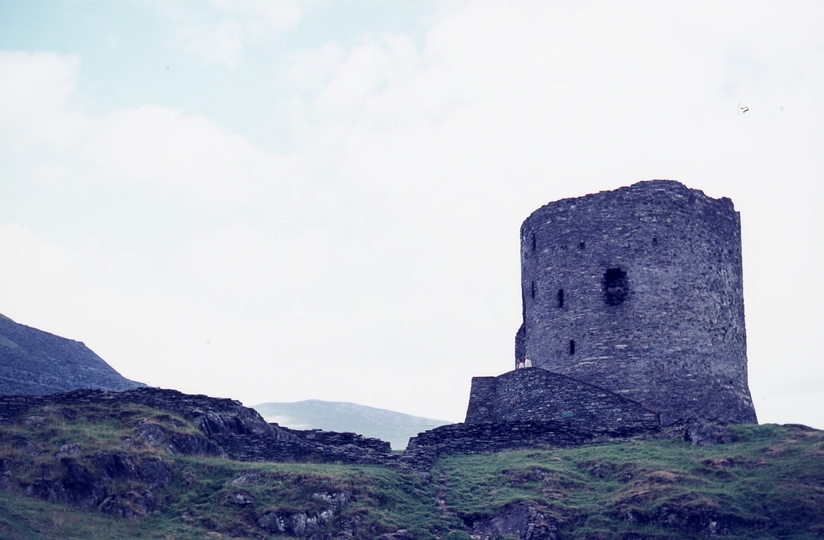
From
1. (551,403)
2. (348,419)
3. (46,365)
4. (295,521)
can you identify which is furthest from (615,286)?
(348,419)

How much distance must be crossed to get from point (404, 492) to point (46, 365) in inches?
1307

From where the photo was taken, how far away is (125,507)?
21078 millimetres

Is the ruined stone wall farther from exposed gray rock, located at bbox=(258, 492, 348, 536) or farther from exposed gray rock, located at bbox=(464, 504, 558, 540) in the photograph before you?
exposed gray rock, located at bbox=(258, 492, 348, 536)

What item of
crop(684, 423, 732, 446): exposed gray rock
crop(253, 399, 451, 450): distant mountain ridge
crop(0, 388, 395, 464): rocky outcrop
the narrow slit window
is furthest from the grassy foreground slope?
crop(253, 399, 451, 450): distant mountain ridge

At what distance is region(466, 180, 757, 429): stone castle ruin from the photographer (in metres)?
32.2

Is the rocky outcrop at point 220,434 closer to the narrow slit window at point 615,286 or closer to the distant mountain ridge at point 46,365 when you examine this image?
the narrow slit window at point 615,286

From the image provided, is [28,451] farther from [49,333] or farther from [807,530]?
[49,333]

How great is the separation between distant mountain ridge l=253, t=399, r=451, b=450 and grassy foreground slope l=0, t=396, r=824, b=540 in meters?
75.6

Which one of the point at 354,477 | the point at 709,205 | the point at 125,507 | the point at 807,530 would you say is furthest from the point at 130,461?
the point at 709,205

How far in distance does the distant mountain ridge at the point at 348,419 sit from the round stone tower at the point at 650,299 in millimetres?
67243

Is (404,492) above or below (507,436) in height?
below

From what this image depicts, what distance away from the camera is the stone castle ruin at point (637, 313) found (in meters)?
32.2

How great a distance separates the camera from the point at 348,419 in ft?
377

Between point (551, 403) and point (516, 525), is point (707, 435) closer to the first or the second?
point (551, 403)
